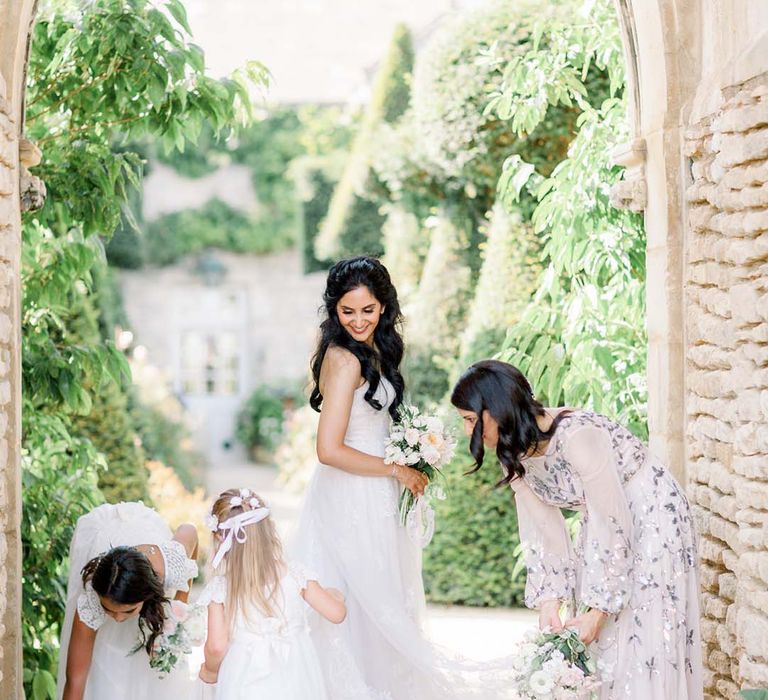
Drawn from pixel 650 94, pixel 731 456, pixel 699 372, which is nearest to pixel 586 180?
pixel 650 94

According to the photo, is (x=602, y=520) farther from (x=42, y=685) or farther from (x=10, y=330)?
(x=42, y=685)

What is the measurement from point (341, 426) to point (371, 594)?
2.02 feet

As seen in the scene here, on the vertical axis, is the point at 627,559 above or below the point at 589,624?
above

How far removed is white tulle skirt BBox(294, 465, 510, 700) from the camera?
172 inches

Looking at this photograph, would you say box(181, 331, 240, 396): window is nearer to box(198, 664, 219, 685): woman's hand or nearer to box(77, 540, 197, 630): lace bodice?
box(77, 540, 197, 630): lace bodice

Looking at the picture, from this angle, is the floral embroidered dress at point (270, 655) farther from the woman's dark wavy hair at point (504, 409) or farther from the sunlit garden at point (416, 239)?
the sunlit garden at point (416, 239)

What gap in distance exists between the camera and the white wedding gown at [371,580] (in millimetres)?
4367

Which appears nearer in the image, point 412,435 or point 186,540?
point 412,435

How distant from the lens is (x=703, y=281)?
14.8 feet

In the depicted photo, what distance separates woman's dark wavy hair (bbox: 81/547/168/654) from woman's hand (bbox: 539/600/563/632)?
4.34 feet

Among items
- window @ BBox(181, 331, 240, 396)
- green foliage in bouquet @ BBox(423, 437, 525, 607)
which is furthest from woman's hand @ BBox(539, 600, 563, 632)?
window @ BBox(181, 331, 240, 396)

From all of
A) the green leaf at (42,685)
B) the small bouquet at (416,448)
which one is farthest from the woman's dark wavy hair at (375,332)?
the green leaf at (42,685)

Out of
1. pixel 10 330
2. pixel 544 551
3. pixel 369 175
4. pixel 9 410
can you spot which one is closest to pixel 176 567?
pixel 9 410

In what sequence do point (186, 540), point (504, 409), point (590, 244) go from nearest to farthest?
point (504, 409) < point (186, 540) < point (590, 244)
